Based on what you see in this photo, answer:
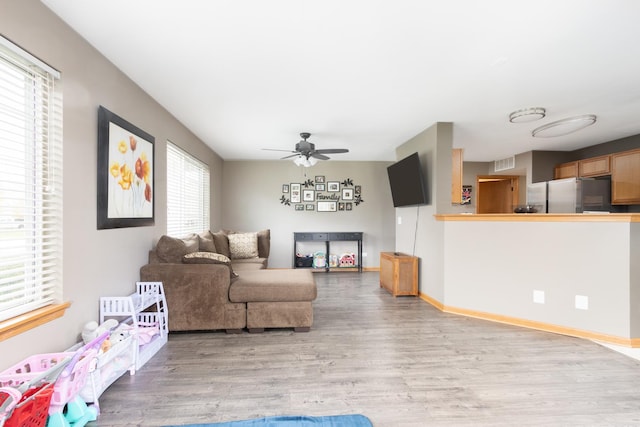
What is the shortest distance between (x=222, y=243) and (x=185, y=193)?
0.94 meters

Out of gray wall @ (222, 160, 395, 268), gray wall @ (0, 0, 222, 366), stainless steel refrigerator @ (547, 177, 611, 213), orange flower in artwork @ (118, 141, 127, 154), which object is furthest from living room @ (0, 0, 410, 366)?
stainless steel refrigerator @ (547, 177, 611, 213)

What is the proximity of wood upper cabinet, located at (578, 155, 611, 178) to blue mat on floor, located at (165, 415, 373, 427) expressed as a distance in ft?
18.3

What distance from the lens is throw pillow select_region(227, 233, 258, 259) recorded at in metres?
4.68

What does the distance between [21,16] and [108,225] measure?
4.58 ft

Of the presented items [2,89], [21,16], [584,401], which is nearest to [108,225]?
[2,89]

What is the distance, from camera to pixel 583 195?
4.32m

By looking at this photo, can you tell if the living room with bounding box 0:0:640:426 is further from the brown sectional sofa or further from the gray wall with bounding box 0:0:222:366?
the brown sectional sofa

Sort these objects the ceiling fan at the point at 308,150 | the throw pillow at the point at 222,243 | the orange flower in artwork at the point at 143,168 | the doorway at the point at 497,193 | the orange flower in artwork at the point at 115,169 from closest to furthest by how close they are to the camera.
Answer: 1. the orange flower in artwork at the point at 115,169
2. the orange flower in artwork at the point at 143,168
3. the ceiling fan at the point at 308,150
4. the throw pillow at the point at 222,243
5. the doorway at the point at 497,193

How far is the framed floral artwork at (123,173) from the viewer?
220 cm

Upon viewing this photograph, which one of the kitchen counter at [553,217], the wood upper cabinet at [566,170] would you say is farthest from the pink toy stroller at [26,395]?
the wood upper cabinet at [566,170]

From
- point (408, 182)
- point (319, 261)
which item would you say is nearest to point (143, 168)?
point (408, 182)

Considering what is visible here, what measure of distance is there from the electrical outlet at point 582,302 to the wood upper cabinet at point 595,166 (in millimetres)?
2989

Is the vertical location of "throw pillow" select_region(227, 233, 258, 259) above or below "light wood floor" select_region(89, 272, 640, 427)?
above

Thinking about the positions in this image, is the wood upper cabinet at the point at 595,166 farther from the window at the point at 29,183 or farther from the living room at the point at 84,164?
the window at the point at 29,183
